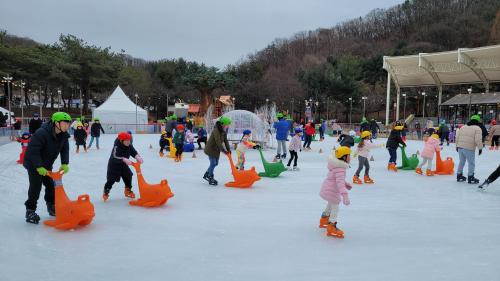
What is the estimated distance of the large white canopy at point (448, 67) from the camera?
29.0m

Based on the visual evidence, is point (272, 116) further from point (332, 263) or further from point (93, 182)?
point (332, 263)

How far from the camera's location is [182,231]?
15.0 ft

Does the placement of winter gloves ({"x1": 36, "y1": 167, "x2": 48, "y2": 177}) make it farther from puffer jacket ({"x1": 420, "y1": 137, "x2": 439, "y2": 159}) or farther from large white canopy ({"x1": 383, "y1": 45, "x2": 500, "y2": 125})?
large white canopy ({"x1": 383, "y1": 45, "x2": 500, "y2": 125})

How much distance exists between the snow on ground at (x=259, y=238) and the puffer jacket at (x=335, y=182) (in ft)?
1.56

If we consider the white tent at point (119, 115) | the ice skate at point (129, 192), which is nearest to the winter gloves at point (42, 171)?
the ice skate at point (129, 192)

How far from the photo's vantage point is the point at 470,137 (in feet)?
26.3

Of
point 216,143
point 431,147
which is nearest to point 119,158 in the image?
point 216,143

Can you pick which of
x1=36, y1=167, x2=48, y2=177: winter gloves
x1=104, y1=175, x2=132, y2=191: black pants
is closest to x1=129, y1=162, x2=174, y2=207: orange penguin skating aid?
x1=104, y1=175, x2=132, y2=191: black pants

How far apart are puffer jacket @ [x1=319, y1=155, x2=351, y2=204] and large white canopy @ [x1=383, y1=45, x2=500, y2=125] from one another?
2841cm

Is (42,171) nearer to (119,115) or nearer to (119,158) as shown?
(119,158)

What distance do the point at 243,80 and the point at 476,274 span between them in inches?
2013

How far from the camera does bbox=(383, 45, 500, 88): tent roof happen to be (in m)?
29.0

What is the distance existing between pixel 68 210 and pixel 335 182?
3.09 m

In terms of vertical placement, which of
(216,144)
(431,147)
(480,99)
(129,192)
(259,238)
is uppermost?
(480,99)
